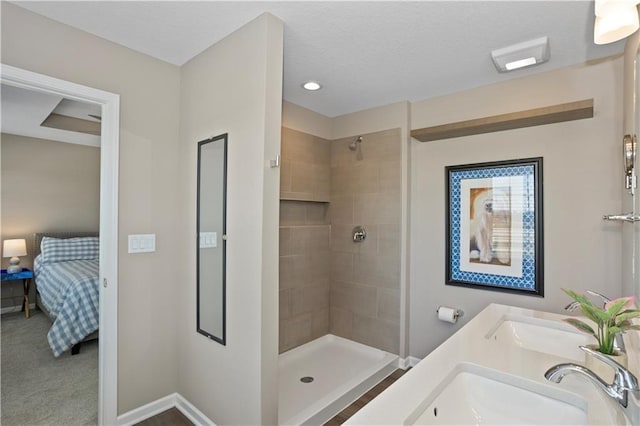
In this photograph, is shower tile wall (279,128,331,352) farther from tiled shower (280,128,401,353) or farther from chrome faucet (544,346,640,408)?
chrome faucet (544,346,640,408)

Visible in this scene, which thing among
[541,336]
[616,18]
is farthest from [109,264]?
[616,18]

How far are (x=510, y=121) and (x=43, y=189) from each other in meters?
5.72

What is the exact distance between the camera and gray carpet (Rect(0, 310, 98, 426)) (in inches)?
86.8

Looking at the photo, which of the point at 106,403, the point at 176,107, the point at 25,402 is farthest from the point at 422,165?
the point at 25,402

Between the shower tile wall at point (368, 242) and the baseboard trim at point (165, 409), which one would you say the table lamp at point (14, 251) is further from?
the shower tile wall at point (368, 242)

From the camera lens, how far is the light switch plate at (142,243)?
2156 mm

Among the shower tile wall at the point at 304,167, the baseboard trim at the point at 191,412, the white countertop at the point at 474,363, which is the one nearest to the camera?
the white countertop at the point at 474,363

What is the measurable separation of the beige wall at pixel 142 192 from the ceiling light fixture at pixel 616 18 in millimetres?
2378

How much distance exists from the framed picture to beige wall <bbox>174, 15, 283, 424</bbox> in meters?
1.71

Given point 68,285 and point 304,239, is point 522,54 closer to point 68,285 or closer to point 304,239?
point 304,239

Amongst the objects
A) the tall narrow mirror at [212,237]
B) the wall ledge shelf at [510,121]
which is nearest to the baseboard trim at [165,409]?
the tall narrow mirror at [212,237]

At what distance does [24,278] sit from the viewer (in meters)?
4.38

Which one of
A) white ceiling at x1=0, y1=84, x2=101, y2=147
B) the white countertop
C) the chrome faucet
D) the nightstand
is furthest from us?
the nightstand

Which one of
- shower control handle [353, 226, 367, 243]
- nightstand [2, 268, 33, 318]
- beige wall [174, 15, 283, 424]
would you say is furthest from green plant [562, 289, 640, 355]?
nightstand [2, 268, 33, 318]
